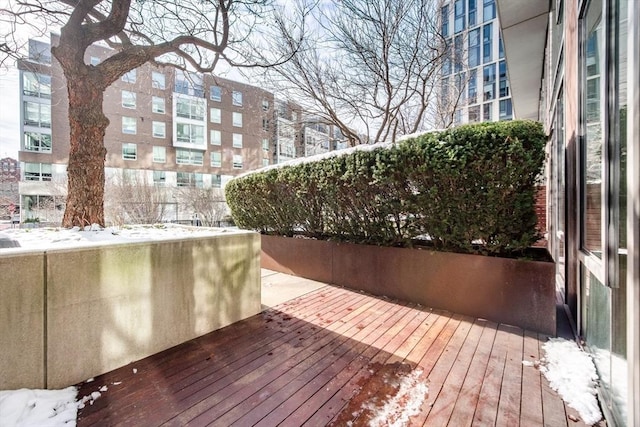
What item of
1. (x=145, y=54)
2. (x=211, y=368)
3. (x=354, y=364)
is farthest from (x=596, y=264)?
(x=145, y=54)

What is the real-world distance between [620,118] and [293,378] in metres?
2.65

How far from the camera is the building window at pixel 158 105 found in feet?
77.6

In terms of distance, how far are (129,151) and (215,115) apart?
7.55 meters

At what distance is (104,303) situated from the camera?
2312mm

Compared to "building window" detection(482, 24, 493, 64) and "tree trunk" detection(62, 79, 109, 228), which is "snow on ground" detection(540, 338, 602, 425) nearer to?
"tree trunk" detection(62, 79, 109, 228)

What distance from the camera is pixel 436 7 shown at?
6.34 meters

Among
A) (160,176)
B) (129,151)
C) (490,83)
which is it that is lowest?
(160,176)

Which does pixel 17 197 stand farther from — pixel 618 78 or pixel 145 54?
pixel 618 78

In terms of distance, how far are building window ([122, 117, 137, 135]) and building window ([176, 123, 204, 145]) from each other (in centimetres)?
302

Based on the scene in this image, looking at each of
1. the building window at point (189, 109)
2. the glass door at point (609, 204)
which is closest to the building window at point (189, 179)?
the building window at point (189, 109)

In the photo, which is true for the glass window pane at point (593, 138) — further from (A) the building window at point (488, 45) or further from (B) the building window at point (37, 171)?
(B) the building window at point (37, 171)

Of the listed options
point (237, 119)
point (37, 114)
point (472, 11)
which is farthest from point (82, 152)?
point (237, 119)

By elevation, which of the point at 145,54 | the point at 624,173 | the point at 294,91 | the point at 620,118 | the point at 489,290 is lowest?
the point at 489,290

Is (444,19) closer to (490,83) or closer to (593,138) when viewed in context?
(593,138)
